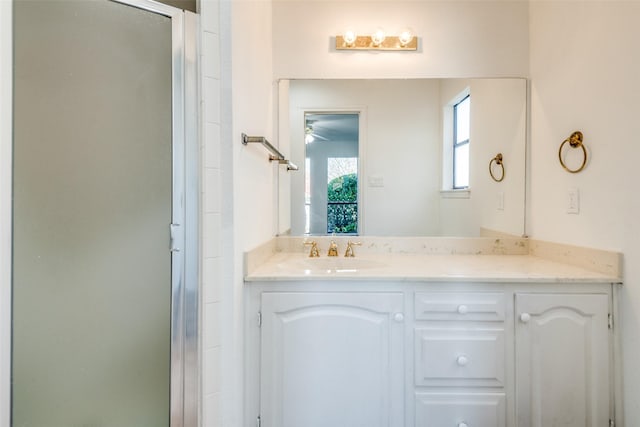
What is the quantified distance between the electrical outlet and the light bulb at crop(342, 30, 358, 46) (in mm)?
1298

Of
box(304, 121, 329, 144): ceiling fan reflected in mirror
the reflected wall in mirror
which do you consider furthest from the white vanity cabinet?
box(304, 121, 329, 144): ceiling fan reflected in mirror

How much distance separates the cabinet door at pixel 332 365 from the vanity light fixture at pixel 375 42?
4.38 feet

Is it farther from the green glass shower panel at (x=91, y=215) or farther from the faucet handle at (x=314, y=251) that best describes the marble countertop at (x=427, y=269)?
the green glass shower panel at (x=91, y=215)

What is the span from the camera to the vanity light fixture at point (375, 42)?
1853 mm

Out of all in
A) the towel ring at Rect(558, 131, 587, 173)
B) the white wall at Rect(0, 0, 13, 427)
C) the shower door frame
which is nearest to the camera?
the white wall at Rect(0, 0, 13, 427)

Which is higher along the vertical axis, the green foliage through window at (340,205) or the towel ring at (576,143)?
the towel ring at (576,143)

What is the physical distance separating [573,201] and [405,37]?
116 centimetres

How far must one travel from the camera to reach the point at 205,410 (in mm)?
1160

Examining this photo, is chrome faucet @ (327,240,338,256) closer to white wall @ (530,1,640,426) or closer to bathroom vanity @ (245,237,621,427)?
bathroom vanity @ (245,237,621,427)

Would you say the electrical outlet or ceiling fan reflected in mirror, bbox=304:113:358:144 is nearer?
the electrical outlet

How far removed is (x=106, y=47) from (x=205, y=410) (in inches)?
48.9

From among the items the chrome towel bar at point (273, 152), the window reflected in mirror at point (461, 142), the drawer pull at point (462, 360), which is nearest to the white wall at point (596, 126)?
the window reflected in mirror at point (461, 142)

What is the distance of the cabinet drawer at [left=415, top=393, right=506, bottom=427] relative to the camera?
4.35 feet

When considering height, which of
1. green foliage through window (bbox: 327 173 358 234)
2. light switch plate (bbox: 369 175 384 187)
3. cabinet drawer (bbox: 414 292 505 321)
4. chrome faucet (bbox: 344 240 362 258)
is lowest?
cabinet drawer (bbox: 414 292 505 321)
